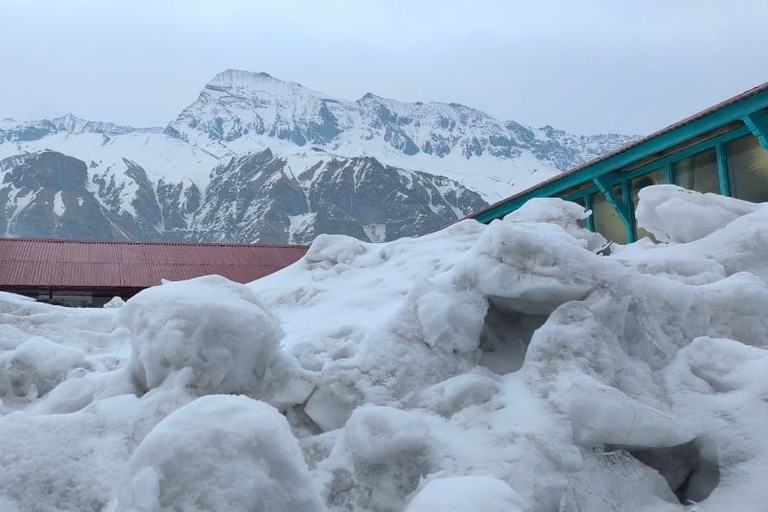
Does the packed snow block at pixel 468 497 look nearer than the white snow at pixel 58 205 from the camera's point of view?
Yes

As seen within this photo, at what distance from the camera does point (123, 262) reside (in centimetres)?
2014

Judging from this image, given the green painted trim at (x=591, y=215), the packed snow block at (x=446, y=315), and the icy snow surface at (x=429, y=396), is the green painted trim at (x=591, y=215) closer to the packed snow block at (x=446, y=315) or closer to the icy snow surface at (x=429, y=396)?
the icy snow surface at (x=429, y=396)

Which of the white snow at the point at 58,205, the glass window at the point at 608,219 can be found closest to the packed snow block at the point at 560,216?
the glass window at the point at 608,219

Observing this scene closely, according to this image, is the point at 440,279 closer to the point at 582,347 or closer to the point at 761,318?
the point at 582,347

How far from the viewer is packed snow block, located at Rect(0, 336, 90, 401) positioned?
436 centimetres

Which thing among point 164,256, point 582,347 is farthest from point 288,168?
point 582,347

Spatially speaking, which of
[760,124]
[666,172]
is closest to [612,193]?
[666,172]

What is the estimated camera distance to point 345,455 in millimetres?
3533

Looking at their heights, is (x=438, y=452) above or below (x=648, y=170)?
below

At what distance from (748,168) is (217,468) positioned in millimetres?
11719

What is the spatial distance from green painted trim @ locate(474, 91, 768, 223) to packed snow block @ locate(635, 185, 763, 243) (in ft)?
17.3

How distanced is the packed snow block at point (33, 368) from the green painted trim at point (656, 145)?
10.6 meters

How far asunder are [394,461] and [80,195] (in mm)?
149255

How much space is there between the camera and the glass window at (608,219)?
14781 mm
